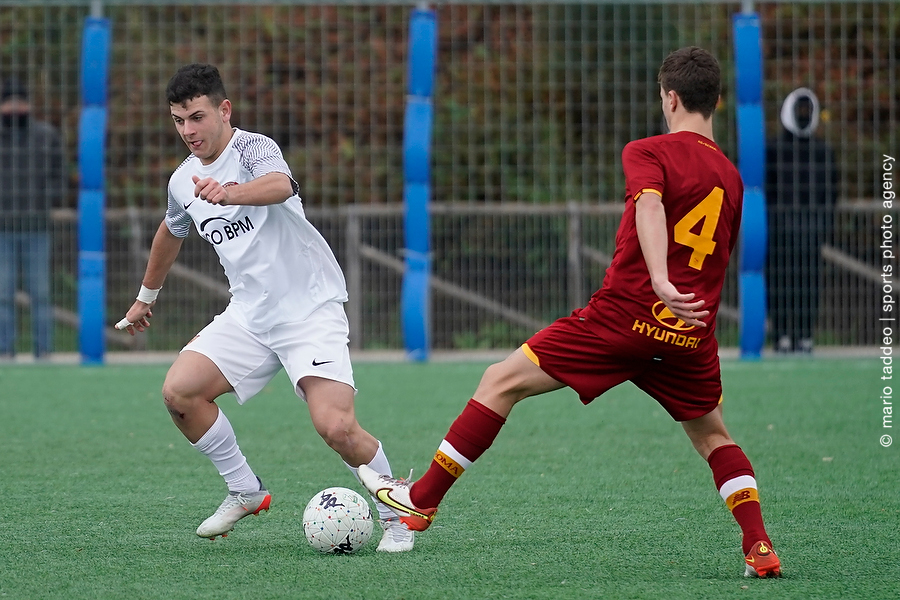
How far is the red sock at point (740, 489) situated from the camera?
3943 millimetres

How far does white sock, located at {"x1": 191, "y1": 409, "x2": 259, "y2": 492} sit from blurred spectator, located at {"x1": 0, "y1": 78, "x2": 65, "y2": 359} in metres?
6.44

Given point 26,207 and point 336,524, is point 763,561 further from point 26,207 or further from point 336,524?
point 26,207

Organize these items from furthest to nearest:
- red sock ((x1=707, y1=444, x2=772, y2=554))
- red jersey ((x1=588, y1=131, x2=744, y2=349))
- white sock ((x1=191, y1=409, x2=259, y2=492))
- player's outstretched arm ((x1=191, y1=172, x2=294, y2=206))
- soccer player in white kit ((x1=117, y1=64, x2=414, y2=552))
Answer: white sock ((x1=191, y1=409, x2=259, y2=492)), soccer player in white kit ((x1=117, y1=64, x2=414, y2=552)), player's outstretched arm ((x1=191, y1=172, x2=294, y2=206)), red sock ((x1=707, y1=444, x2=772, y2=554)), red jersey ((x1=588, y1=131, x2=744, y2=349))

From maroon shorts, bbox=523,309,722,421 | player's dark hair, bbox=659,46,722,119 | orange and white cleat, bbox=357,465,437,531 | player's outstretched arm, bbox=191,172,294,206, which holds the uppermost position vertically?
player's dark hair, bbox=659,46,722,119

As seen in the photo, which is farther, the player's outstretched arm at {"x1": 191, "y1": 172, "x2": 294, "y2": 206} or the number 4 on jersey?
the player's outstretched arm at {"x1": 191, "y1": 172, "x2": 294, "y2": 206}

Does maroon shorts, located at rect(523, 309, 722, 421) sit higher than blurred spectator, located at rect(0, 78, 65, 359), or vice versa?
blurred spectator, located at rect(0, 78, 65, 359)

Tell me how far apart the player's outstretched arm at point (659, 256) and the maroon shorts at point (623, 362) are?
8.3 inches

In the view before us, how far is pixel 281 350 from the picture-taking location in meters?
4.60

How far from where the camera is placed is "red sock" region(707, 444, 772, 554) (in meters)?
3.94

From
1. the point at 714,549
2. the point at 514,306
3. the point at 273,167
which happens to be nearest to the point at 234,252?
the point at 273,167

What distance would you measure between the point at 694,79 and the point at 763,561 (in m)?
1.56

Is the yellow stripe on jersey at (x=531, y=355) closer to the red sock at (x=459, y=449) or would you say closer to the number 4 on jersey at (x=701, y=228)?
the red sock at (x=459, y=449)

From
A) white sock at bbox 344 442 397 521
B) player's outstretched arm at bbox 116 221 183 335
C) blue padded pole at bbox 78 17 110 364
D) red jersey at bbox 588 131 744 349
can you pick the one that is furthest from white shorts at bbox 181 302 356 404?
blue padded pole at bbox 78 17 110 364

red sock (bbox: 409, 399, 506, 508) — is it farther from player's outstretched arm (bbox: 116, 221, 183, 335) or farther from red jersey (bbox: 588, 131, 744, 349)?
player's outstretched arm (bbox: 116, 221, 183, 335)
